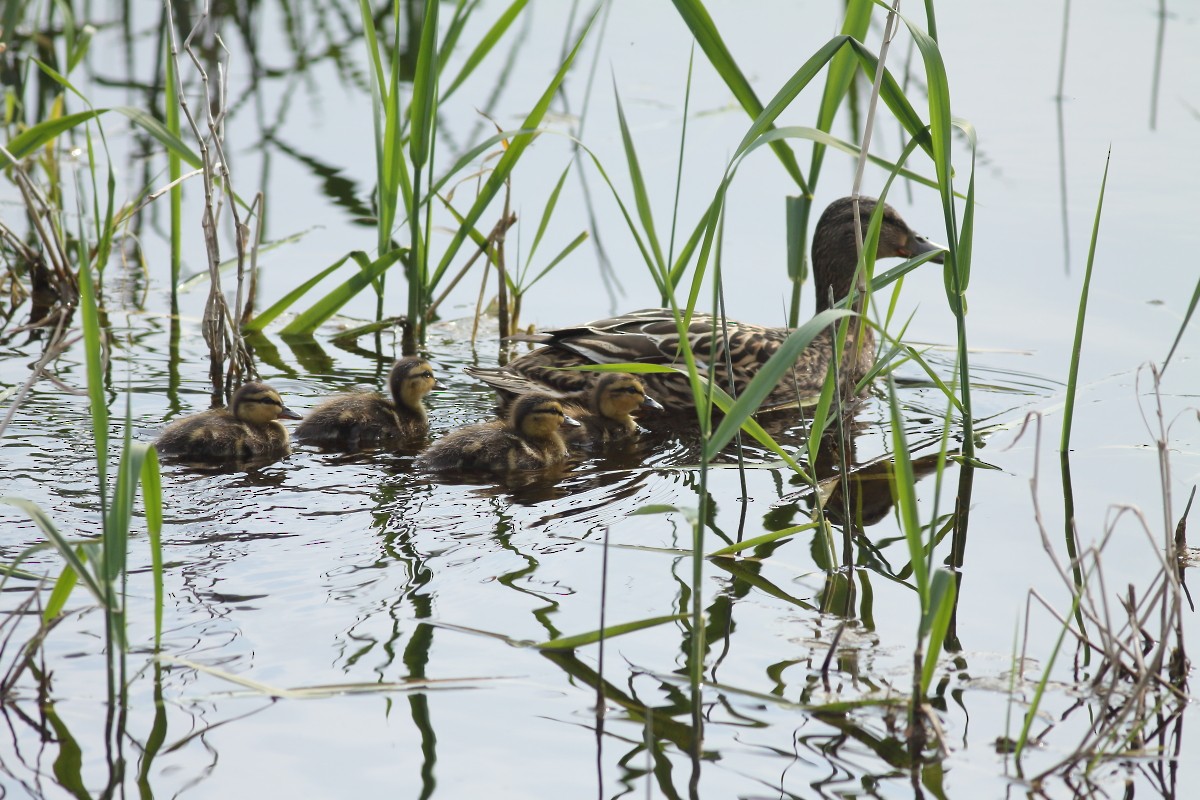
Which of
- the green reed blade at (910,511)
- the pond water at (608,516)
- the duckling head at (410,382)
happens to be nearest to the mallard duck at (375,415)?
the duckling head at (410,382)

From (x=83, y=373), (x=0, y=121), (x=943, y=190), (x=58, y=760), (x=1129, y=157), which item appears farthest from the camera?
(x=0, y=121)

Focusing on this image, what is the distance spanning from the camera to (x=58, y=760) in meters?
2.81

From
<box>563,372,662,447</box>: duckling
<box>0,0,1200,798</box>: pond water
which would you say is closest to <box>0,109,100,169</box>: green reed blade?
<box>0,0,1200,798</box>: pond water

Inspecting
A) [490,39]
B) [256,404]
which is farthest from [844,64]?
[256,404]

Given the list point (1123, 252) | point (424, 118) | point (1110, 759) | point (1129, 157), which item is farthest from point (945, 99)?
point (1129, 157)

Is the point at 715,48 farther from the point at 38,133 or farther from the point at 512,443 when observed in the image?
the point at 38,133

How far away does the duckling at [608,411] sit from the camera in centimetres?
517

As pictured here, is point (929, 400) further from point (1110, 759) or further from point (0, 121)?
point (0, 121)

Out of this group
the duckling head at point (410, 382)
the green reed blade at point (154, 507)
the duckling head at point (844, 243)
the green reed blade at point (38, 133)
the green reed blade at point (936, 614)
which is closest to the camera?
the green reed blade at point (936, 614)

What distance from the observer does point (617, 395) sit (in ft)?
17.1

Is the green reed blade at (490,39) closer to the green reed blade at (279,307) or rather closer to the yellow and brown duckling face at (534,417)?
the green reed blade at (279,307)

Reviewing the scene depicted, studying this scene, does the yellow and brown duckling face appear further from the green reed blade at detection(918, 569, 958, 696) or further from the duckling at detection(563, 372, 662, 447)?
the green reed blade at detection(918, 569, 958, 696)

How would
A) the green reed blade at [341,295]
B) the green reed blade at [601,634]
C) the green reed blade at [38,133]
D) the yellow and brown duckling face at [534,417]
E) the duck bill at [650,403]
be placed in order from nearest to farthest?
1. the green reed blade at [601,634]
2. the green reed blade at [38,133]
3. the yellow and brown duckling face at [534,417]
4. the green reed blade at [341,295]
5. the duck bill at [650,403]

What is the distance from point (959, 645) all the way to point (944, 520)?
82 centimetres
